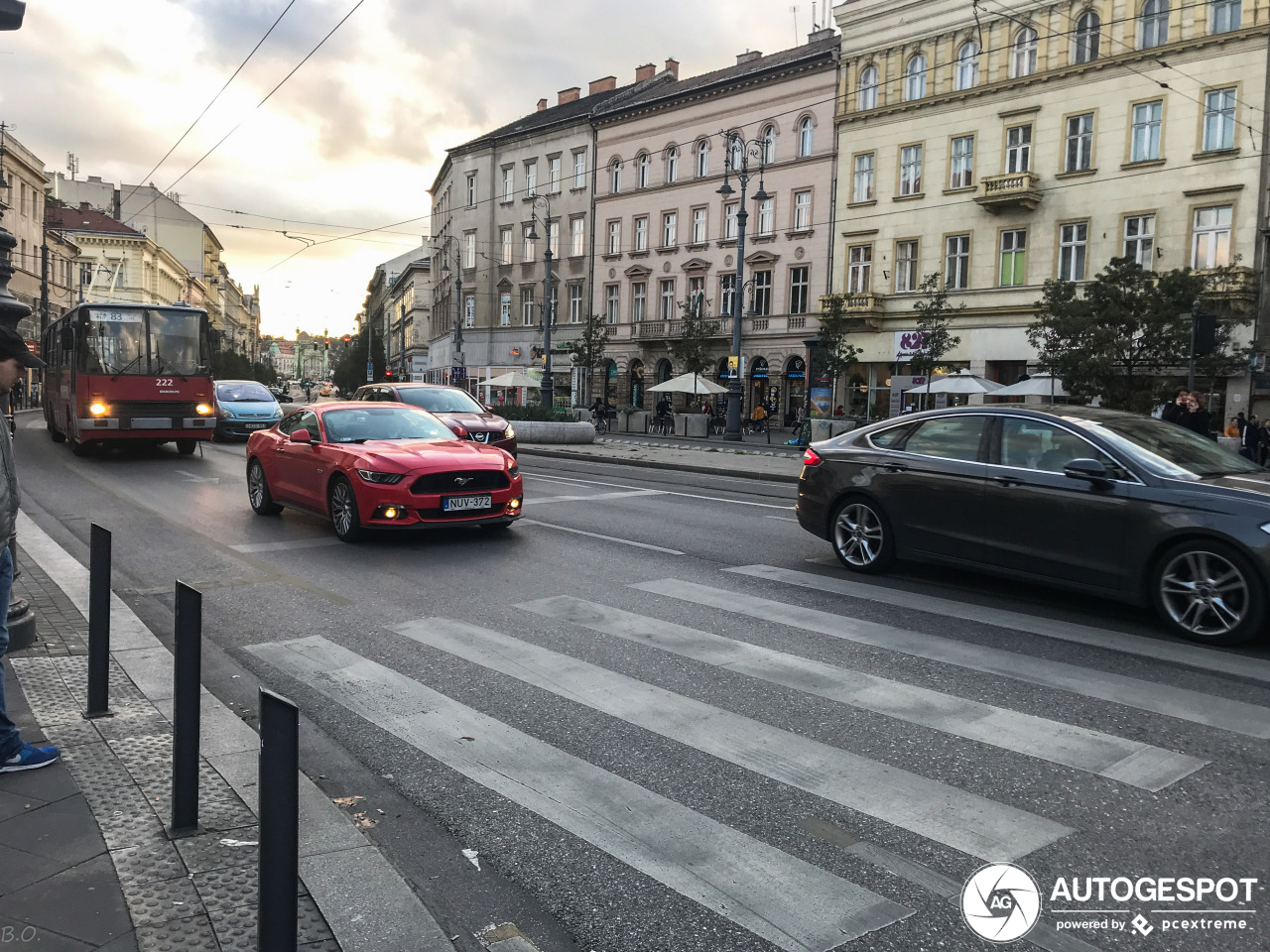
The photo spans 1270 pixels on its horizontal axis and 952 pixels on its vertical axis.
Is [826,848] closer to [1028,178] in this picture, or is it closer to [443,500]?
[443,500]

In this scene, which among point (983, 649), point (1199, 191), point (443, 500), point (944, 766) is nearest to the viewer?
point (944, 766)

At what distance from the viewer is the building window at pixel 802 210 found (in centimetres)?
4456

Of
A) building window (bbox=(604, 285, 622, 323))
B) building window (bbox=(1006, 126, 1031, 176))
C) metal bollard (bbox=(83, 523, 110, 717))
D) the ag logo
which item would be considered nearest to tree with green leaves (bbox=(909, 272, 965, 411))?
building window (bbox=(1006, 126, 1031, 176))

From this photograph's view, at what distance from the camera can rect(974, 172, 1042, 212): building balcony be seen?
35812 mm

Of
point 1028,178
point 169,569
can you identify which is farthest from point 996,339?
point 169,569

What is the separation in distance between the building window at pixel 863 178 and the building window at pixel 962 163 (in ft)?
12.5

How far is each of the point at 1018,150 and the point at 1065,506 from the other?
33.8 metres

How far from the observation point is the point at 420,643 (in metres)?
6.37

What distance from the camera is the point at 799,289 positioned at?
148ft

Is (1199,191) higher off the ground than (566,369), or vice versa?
(1199,191)

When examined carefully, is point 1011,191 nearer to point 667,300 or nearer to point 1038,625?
point 667,300

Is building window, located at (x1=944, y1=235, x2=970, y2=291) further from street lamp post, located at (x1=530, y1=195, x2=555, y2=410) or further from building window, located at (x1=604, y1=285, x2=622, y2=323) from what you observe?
building window, located at (x1=604, y1=285, x2=622, y2=323)

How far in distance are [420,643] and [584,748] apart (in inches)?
84.1

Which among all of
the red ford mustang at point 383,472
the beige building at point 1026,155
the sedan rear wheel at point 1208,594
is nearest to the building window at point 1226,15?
the beige building at point 1026,155
